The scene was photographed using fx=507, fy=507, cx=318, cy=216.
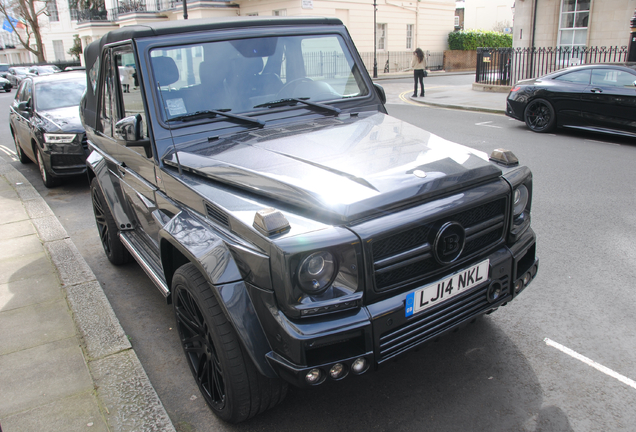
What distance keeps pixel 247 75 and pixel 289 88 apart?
12.8 inches

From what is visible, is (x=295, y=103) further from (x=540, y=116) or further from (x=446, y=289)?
(x=540, y=116)

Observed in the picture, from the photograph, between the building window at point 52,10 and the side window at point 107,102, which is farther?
the building window at point 52,10

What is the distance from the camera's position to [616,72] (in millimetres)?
9641

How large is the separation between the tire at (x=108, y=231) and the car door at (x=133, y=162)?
57 cm

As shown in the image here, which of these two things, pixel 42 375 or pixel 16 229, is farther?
pixel 16 229

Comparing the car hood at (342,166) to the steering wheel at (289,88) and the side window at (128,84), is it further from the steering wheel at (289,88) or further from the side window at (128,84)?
the side window at (128,84)

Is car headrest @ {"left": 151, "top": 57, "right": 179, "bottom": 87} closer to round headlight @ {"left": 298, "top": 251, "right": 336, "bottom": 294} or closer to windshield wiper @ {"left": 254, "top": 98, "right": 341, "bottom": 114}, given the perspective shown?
windshield wiper @ {"left": 254, "top": 98, "right": 341, "bottom": 114}

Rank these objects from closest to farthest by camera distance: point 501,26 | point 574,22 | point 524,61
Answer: point 574,22 → point 524,61 → point 501,26

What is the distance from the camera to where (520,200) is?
2.94m

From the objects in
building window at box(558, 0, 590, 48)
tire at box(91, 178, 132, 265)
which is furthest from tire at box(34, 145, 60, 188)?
building window at box(558, 0, 590, 48)

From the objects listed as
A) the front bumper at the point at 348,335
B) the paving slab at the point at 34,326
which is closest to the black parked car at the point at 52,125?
the paving slab at the point at 34,326

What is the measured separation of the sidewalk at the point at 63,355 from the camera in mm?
2734

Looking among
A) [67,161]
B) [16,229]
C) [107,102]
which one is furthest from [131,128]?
[67,161]

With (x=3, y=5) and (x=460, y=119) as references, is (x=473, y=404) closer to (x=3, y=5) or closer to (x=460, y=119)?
(x=460, y=119)
